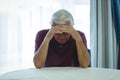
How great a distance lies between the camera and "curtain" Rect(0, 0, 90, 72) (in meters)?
2.66

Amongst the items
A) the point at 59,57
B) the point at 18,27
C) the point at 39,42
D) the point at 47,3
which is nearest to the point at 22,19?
the point at 18,27

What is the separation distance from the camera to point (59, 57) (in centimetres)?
176

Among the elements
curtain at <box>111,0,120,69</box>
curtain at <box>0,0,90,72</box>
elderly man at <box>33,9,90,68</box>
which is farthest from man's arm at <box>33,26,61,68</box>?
curtain at <box>111,0,120,69</box>

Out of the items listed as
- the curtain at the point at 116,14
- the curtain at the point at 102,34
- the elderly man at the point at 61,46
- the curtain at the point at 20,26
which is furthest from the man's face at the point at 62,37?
the curtain at the point at 116,14

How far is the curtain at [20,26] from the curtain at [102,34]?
55cm

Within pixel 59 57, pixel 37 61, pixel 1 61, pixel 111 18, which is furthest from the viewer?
pixel 111 18

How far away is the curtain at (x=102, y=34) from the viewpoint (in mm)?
2861

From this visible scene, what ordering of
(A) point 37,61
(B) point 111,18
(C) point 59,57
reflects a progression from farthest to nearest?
(B) point 111,18 → (C) point 59,57 → (A) point 37,61

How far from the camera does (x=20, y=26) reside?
271 centimetres

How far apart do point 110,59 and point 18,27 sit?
4.28 feet

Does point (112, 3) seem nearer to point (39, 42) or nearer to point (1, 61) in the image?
point (39, 42)

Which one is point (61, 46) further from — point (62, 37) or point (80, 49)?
point (80, 49)

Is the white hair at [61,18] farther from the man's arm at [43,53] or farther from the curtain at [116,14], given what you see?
the curtain at [116,14]

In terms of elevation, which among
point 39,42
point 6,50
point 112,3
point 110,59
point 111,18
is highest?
point 112,3
